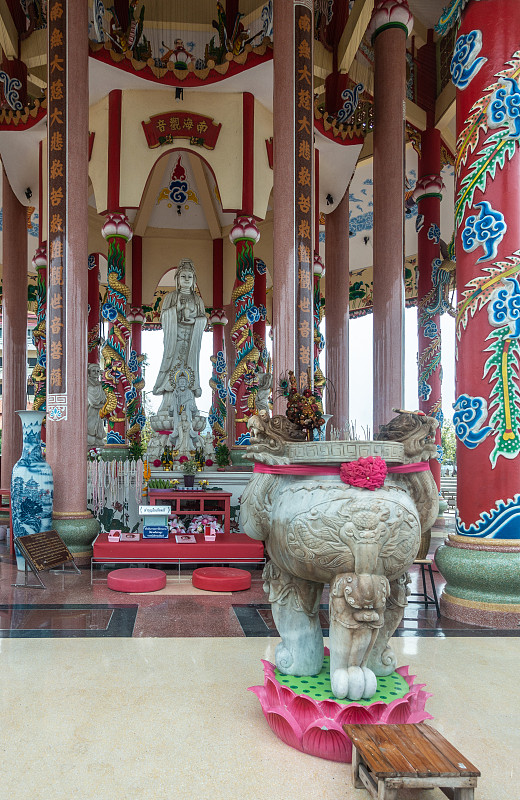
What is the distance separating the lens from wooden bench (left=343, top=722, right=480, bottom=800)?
85.1 inches

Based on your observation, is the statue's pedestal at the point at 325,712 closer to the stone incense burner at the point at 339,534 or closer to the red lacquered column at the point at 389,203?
the stone incense burner at the point at 339,534

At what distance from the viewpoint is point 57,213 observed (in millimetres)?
7309

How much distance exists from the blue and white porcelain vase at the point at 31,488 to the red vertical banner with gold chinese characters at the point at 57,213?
0.39m

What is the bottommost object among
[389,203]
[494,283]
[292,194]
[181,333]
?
[494,283]

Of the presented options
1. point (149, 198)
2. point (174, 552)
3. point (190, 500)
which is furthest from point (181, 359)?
point (149, 198)

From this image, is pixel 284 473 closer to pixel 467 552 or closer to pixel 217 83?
pixel 467 552

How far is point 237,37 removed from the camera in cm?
997

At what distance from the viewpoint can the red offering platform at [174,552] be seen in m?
6.63

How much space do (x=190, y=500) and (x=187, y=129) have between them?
629 centimetres

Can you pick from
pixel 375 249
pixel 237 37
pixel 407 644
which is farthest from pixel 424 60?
pixel 407 644

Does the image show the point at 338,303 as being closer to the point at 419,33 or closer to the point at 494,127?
the point at 419,33

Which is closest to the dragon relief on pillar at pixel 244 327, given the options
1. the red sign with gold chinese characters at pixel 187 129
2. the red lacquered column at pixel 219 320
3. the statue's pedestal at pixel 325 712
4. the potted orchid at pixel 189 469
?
the red sign with gold chinese characters at pixel 187 129

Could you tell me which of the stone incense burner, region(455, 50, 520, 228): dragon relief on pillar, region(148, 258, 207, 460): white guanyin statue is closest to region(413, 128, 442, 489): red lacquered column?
region(148, 258, 207, 460): white guanyin statue

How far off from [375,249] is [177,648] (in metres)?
6.47
